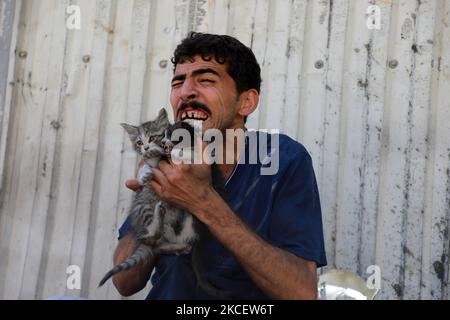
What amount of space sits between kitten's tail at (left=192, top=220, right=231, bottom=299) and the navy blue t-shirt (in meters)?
0.02

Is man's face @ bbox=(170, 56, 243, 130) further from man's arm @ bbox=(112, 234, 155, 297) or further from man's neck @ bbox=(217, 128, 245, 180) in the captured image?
man's arm @ bbox=(112, 234, 155, 297)

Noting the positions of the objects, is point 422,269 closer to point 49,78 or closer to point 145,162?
point 145,162

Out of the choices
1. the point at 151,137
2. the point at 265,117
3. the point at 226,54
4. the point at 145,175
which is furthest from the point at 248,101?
the point at 265,117

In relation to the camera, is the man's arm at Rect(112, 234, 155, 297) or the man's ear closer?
the man's arm at Rect(112, 234, 155, 297)

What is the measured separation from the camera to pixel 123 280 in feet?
9.54

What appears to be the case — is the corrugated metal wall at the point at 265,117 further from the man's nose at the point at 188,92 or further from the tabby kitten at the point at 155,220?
the tabby kitten at the point at 155,220

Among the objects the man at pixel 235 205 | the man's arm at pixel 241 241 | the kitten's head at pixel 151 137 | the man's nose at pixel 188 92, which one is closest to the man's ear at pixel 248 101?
the man at pixel 235 205

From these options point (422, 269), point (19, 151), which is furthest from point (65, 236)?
point (422, 269)

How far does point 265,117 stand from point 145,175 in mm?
1173

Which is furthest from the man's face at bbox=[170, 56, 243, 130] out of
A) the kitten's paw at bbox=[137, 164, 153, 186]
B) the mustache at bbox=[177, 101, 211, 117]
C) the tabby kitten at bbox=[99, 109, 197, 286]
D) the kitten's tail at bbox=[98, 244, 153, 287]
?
the kitten's tail at bbox=[98, 244, 153, 287]

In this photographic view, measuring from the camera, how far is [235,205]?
9.22ft

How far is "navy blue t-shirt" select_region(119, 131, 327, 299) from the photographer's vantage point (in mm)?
2686

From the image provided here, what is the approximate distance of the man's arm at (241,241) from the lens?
101 inches

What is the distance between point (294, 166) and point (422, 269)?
101 centimetres
